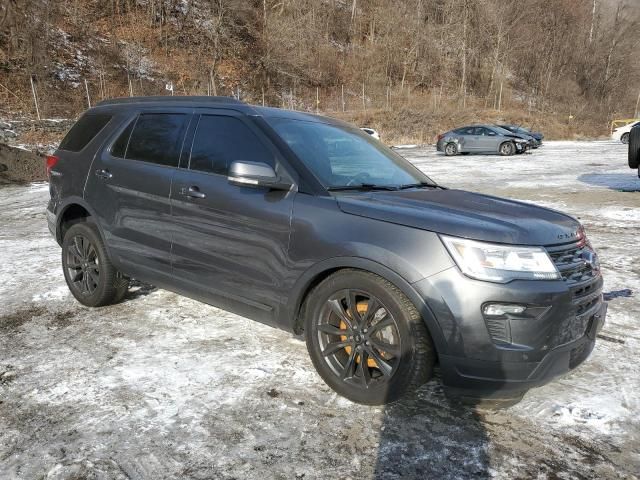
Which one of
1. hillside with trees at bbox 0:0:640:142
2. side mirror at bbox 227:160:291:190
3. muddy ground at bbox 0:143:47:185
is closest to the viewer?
side mirror at bbox 227:160:291:190

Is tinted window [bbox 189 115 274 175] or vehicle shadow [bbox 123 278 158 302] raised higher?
tinted window [bbox 189 115 274 175]

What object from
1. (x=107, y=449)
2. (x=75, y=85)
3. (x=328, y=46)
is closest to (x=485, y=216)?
(x=107, y=449)

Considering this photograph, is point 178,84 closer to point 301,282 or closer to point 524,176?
point 524,176

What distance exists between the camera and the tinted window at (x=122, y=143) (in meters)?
4.13

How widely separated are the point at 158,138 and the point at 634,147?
960 cm

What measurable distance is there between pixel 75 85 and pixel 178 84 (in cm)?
782

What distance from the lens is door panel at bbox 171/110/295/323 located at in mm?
3088

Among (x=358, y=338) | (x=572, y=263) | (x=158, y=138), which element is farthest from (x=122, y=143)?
(x=572, y=263)

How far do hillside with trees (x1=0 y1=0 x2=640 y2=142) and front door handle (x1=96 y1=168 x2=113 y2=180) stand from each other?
24343 millimetres

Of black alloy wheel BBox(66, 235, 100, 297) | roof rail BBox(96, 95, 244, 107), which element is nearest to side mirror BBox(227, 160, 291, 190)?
roof rail BBox(96, 95, 244, 107)

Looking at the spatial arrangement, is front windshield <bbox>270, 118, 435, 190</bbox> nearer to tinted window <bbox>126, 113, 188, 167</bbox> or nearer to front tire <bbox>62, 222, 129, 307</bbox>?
tinted window <bbox>126, 113, 188, 167</bbox>

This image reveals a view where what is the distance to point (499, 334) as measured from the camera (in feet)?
7.98

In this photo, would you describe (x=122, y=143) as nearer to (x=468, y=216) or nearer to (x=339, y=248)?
(x=339, y=248)

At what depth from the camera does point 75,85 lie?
30.2 metres
